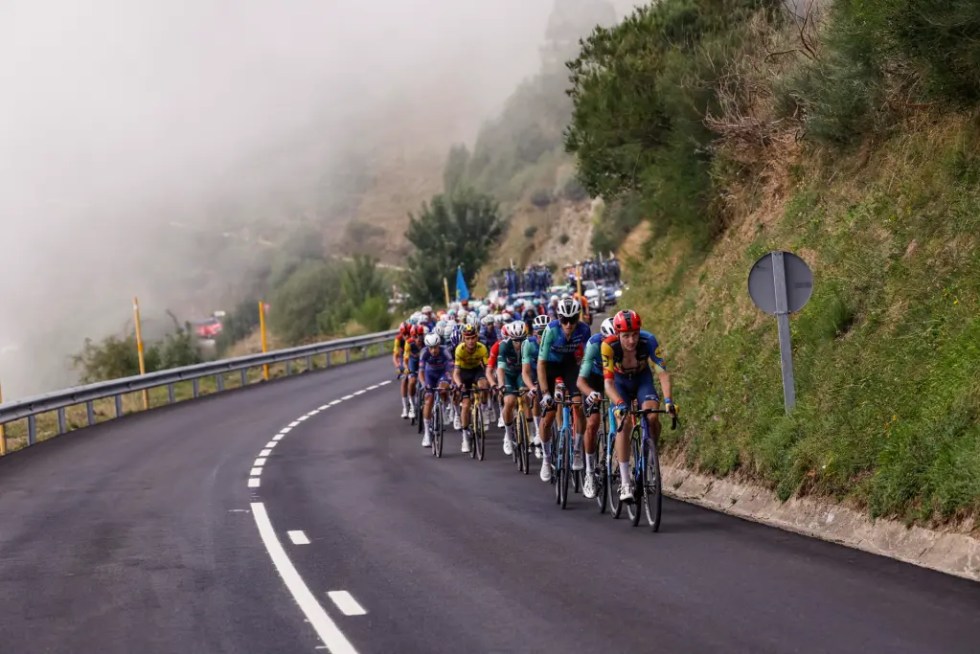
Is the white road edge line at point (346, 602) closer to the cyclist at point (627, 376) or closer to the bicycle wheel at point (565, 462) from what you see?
the cyclist at point (627, 376)

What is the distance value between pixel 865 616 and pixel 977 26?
9.02m

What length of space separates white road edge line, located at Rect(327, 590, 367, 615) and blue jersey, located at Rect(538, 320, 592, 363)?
Answer: 6.26 metres

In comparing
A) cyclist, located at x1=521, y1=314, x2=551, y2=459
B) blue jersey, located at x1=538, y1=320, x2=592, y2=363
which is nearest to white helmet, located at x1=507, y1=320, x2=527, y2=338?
cyclist, located at x1=521, y1=314, x2=551, y2=459

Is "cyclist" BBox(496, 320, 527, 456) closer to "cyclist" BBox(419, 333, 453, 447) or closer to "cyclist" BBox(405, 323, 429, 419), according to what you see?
"cyclist" BBox(419, 333, 453, 447)

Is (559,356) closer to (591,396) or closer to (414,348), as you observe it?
(591,396)

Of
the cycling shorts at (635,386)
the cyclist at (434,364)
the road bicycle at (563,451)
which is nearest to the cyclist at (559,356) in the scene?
the road bicycle at (563,451)

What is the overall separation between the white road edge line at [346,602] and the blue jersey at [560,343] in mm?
6259

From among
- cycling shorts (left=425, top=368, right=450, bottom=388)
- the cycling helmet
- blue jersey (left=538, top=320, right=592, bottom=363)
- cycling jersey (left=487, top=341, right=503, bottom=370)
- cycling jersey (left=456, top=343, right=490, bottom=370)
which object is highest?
the cycling helmet

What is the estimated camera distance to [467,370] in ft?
70.8

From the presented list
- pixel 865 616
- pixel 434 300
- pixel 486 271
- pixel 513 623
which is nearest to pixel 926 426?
pixel 865 616

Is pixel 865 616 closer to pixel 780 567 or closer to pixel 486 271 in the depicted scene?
pixel 780 567

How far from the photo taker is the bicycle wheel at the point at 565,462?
14602mm

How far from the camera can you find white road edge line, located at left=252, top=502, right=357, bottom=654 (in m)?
8.30

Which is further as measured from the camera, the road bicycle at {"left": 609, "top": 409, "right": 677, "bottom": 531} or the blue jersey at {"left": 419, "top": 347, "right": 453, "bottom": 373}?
the blue jersey at {"left": 419, "top": 347, "right": 453, "bottom": 373}
